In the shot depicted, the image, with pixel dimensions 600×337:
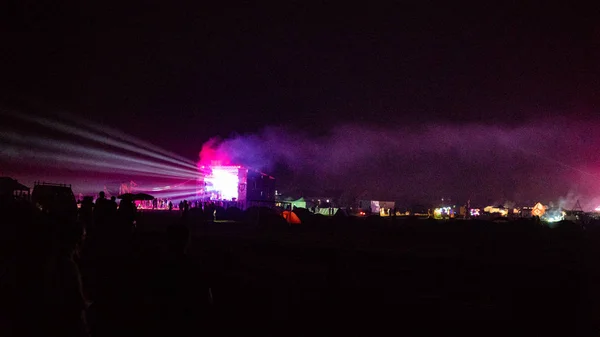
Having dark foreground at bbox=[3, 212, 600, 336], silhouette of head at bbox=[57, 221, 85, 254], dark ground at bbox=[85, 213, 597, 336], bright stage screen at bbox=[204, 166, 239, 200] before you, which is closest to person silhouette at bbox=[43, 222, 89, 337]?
silhouette of head at bbox=[57, 221, 85, 254]

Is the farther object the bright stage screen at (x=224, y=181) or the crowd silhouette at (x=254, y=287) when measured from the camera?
the bright stage screen at (x=224, y=181)

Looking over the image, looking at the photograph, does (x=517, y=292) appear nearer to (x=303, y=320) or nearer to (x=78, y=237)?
(x=303, y=320)

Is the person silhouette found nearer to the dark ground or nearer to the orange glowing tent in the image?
the dark ground

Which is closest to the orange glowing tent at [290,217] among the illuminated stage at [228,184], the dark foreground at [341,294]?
the illuminated stage at [228,184]

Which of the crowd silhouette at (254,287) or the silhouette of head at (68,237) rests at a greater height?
A: the silhouette of head at (68,237)

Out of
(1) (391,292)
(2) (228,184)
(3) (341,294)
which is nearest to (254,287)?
(3) (341,294)

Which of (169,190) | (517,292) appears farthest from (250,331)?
(169,190)

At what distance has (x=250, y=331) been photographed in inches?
269

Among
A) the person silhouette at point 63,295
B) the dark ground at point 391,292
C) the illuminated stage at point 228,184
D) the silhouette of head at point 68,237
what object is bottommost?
the dark ground at point 391,292

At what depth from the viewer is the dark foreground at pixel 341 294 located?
5.04 meters

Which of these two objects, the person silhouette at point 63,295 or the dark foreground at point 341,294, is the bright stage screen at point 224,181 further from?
the person silhouette at point 63,295

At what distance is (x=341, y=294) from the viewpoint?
9.40 m

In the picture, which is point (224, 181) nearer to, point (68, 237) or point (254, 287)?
point (254, 287)

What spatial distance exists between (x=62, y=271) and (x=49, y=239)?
51 centimetres
